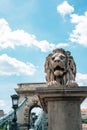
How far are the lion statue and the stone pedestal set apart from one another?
1.01 ft

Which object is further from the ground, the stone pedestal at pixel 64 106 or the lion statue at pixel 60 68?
the lion statue at pixel 60 68

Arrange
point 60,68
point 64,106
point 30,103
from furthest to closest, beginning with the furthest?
point 30,103 < point 60,68 < point 64,106

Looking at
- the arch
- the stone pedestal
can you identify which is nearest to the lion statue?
the stone pedestal

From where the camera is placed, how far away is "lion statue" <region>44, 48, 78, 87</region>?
8.35m

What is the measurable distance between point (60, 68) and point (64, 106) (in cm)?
90

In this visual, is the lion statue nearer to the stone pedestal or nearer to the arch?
the stone pedestal

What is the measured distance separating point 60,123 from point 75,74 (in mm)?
1278

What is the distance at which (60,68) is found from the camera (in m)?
8.49

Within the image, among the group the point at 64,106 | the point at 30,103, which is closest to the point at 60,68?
the point at 64,106

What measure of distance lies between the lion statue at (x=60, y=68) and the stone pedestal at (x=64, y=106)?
31 cm

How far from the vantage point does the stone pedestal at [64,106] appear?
7.81 meters

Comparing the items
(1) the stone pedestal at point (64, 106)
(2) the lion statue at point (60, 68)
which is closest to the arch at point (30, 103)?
(2) the lion statue at point (60, 68)

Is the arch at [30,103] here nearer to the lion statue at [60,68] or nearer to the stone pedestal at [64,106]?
the lion statue at [60,68]

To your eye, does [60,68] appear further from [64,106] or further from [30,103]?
[30,103]
